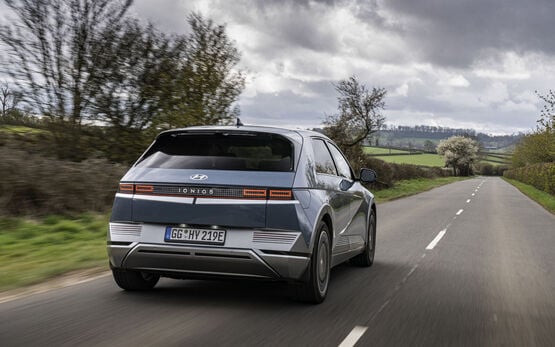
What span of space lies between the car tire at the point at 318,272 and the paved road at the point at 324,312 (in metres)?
0.12

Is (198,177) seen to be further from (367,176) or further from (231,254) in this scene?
(367,176)

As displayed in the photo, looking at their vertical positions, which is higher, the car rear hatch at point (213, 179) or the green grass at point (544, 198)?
the car rear hatch at point (213, 179)

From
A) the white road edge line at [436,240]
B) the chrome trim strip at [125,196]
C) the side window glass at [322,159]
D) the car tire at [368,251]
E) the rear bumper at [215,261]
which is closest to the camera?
the rear bumper at [215,261]

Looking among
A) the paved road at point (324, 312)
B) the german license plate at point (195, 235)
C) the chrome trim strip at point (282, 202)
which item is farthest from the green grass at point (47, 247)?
the chrome trim strip at point (282, 202)

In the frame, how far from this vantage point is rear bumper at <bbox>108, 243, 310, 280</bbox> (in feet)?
17.1

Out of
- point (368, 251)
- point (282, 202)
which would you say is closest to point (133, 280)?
point (282, 202)

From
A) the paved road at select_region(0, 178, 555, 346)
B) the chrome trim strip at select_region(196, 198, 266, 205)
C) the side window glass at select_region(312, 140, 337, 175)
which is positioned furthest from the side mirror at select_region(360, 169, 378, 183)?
the chrome trim strip at select_region(196, 198, 266, 205)

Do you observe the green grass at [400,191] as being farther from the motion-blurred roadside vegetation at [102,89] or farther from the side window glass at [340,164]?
the side window glass at [340,164]

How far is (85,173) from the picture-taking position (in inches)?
491

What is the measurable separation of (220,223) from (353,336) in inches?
57.6

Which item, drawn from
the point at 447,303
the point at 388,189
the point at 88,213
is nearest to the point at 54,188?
the point at 88,213

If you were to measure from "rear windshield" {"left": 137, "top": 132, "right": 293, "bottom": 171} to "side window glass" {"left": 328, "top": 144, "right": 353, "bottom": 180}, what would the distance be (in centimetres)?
165

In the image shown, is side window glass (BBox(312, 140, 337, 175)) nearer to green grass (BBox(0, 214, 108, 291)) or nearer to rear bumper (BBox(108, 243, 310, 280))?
rear bumper (BBox(108, 243, 310, 280))

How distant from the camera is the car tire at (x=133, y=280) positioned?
19.6ft
